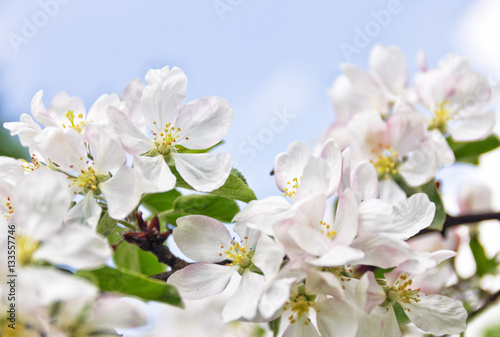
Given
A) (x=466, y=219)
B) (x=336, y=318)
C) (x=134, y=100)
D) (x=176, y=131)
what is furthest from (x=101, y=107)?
(x=466, y=219)

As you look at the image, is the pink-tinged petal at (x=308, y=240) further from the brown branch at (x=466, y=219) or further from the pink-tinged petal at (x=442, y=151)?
the pink-tinged petal at (x=442, y=151)

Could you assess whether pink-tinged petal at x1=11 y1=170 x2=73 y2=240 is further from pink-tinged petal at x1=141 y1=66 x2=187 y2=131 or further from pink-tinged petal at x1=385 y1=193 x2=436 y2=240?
pink-tinged petal at x1=385 y1=193 x2=436 y2=240

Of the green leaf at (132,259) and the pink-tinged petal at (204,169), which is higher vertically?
the pink-tinged petal at (204,169)

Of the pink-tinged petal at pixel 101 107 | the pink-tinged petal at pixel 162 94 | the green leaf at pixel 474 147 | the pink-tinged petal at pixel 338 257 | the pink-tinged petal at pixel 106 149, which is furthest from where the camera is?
the green leaf at pixel 474 147

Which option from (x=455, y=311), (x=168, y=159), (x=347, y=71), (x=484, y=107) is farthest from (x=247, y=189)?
(x=484, y=107)

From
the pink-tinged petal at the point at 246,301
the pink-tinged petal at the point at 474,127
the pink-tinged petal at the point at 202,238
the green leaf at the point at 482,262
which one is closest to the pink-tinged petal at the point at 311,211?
the pink-tinged petal at the point at 246,301

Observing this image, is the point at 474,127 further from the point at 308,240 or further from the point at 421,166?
the point at 308,240

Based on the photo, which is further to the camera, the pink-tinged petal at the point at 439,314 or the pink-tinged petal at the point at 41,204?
the pink-tinged petal at the point at 439,314

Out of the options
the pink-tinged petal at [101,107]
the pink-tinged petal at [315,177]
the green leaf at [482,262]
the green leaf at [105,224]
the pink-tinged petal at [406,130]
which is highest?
the pink-tinged petal at [101,107]
